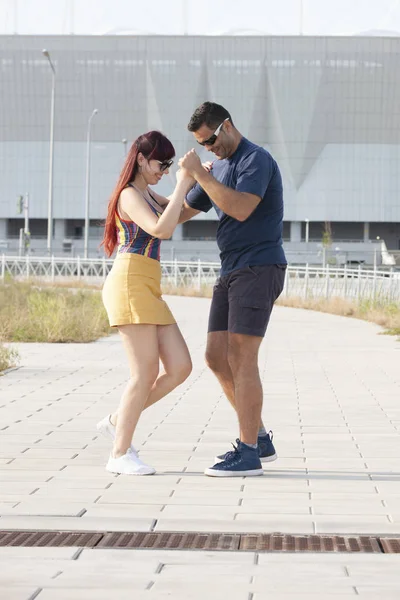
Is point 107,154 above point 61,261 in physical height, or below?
above

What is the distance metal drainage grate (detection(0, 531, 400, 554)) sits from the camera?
15.3 feet

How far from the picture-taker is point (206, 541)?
4762 millimetres

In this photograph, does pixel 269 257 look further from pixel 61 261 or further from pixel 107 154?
pixel 107 154

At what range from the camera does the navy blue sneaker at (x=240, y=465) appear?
6363 millimetres

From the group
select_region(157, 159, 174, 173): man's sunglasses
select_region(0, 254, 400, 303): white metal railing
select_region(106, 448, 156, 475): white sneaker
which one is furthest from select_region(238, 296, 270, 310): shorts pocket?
select_region(0, 254, 400, 303): white metal railing

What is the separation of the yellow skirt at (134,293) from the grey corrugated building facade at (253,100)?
267 feet

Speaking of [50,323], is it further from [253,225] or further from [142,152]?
[253,225]

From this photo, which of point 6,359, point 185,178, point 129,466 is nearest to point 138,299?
point 185,178

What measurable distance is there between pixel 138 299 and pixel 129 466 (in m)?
0.85

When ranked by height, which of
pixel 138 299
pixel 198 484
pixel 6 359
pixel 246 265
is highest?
pixel 246 265

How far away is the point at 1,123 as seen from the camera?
9062 centimetres
